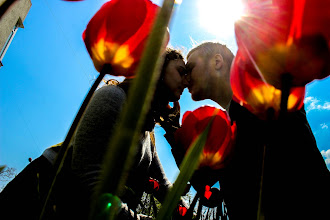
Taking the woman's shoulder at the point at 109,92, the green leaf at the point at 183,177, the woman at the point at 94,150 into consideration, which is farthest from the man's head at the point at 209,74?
the green leaf at the point at 183,177

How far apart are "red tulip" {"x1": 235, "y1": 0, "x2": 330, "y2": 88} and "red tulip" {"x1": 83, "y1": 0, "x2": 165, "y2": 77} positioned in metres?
0.11

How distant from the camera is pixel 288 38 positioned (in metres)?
0.21

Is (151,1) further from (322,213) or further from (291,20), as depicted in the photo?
(322,213)

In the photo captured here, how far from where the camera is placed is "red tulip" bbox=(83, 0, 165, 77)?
248 mm

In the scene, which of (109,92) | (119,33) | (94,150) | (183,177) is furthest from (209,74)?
(183,177)

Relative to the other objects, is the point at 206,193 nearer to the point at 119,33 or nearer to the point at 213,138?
the point at 213,138

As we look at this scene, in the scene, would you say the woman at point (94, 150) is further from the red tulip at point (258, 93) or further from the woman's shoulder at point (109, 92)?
the red tulip at point (258, 93)

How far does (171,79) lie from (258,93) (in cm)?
89

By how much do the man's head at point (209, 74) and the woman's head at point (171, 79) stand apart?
0.46 ft

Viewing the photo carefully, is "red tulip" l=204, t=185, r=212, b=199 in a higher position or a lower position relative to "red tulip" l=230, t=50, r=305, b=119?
lower

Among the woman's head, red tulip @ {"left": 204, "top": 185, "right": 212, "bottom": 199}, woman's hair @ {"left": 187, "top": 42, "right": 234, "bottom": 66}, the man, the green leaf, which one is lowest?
the green leaf

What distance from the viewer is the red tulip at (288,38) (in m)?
0.20

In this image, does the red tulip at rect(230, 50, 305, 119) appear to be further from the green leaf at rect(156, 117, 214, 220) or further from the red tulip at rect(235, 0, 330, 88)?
the green leaf at rect(156, 117, 214, 220)

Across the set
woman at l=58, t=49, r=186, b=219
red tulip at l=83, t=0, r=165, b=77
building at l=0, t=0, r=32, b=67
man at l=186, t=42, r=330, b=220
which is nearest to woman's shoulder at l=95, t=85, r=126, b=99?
woman at l=58, t=49, r=186, b=219
